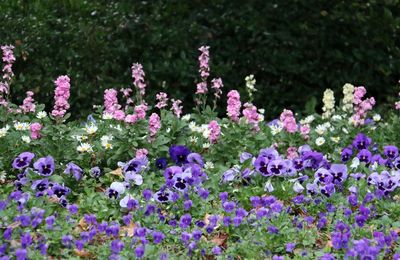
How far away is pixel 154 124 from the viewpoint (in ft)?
18.5

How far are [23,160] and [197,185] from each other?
1.13m

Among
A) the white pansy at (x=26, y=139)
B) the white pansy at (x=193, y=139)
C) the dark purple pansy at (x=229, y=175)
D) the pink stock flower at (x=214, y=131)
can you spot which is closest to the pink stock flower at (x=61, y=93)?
the white pansy at (x=26, y=139)

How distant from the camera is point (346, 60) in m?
8.79

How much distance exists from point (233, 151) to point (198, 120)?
657mm

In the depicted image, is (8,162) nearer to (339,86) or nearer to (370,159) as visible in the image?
(370,159)

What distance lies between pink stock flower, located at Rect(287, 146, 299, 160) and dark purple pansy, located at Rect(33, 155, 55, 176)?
66.1 inches

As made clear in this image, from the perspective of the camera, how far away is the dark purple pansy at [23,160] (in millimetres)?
5387

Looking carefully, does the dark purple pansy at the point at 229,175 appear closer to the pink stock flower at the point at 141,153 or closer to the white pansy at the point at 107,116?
the pink stock flower at the point at 141,153

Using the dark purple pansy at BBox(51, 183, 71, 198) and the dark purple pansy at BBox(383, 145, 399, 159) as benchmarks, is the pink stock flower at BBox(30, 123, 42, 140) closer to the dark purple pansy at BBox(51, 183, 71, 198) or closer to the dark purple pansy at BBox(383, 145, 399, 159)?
the dark purple pansy at BBox(51, 183, 71, 198)

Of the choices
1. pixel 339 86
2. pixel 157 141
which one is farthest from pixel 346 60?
pixel 157 141

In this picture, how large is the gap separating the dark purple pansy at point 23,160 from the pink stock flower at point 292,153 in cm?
178

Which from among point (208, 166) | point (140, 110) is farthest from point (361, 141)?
point (140, 110)

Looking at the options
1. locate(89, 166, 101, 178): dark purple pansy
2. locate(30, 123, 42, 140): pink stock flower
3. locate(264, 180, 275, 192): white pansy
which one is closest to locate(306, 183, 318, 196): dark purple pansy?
locate(264, 180, 275, 192): white pansy

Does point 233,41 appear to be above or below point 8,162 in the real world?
below
